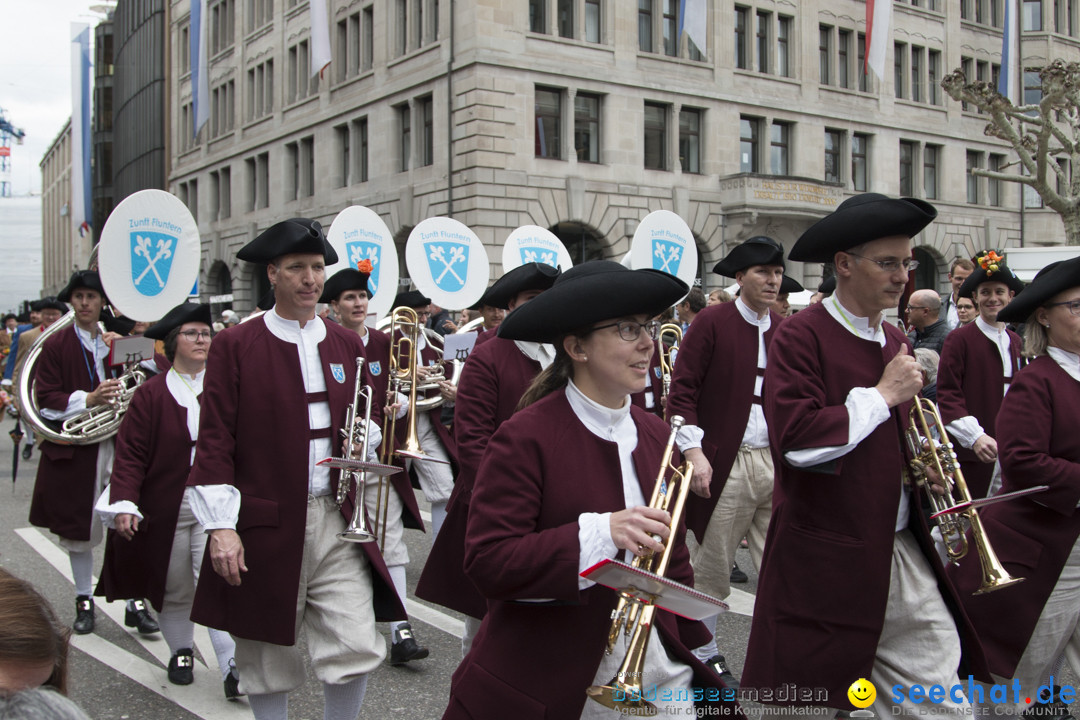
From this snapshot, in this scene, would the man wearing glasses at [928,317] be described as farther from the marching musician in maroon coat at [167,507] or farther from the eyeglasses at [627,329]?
the eyeglasses at [627,329]

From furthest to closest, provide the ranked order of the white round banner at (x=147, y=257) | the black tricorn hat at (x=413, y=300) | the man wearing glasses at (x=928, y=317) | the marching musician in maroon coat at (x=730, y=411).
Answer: the man wearing glasses at (x=928, y=317) → the black tricorn hat at (x=413, y=300) → the white round banner at (x=147, y=257) → the marching musician in maroon coat at (x=730, y=411)

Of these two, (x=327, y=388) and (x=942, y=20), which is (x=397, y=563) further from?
(x=942, y=20)

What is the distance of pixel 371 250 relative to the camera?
344 inches

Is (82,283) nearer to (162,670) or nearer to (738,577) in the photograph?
(162,670)

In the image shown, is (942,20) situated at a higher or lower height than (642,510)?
higher

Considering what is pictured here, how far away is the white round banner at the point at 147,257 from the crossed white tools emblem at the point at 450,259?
3201 millimetres

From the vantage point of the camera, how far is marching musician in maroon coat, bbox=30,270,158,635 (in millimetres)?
6375

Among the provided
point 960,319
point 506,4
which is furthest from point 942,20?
point 960,319

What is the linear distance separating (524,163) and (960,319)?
19.7 meters

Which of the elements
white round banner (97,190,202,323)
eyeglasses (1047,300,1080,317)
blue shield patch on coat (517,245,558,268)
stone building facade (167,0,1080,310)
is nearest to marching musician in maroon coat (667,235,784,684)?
eyeglasses (1047,300,1080,317)

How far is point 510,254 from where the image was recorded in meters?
8.98

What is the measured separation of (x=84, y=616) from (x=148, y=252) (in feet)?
7.40

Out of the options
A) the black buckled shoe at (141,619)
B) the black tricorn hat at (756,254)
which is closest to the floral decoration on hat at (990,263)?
the black tricorn hat at (756,254)

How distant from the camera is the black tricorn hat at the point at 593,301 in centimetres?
269
